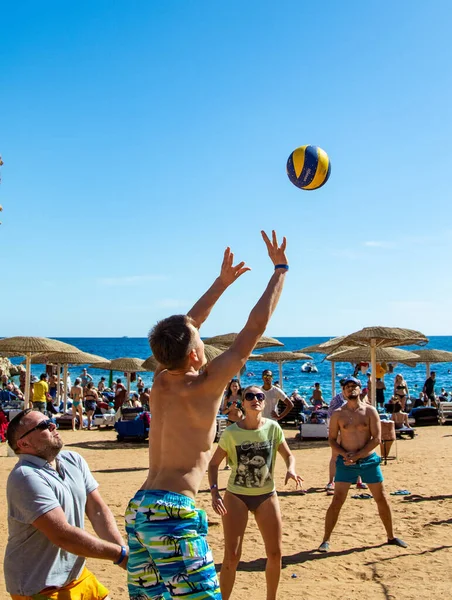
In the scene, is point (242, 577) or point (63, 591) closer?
point (63, 591)

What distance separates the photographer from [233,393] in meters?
13.3

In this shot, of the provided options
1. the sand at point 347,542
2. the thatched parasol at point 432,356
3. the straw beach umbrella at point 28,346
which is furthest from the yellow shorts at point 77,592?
the thatched parasol at point 432,356

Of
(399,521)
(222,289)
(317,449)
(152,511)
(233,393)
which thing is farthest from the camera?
(317,449)

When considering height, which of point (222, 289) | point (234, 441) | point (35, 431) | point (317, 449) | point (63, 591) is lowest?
point (317, 449)

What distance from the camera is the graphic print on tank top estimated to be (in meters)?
4.66

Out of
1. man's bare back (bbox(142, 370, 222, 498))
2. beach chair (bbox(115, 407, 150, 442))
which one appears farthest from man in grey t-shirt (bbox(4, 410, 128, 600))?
beach chair (bbox(115, 407, 150, 442))

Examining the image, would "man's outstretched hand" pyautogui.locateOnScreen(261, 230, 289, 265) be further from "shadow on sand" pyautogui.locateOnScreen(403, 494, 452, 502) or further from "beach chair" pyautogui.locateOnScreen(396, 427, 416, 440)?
"beach chair" pyautogui.locateOnScreen(396, 427, 416, 440)

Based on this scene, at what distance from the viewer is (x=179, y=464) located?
2658 mm

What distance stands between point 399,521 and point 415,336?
799 centimetres

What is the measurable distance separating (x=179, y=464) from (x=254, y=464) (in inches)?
85.7

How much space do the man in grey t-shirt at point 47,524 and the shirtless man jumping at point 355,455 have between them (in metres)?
3.75

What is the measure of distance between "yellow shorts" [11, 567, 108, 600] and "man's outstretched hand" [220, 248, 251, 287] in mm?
1636

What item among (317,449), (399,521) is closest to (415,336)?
(317,449)

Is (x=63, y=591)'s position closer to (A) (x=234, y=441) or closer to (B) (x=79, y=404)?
(A) (x=234, y=441)
